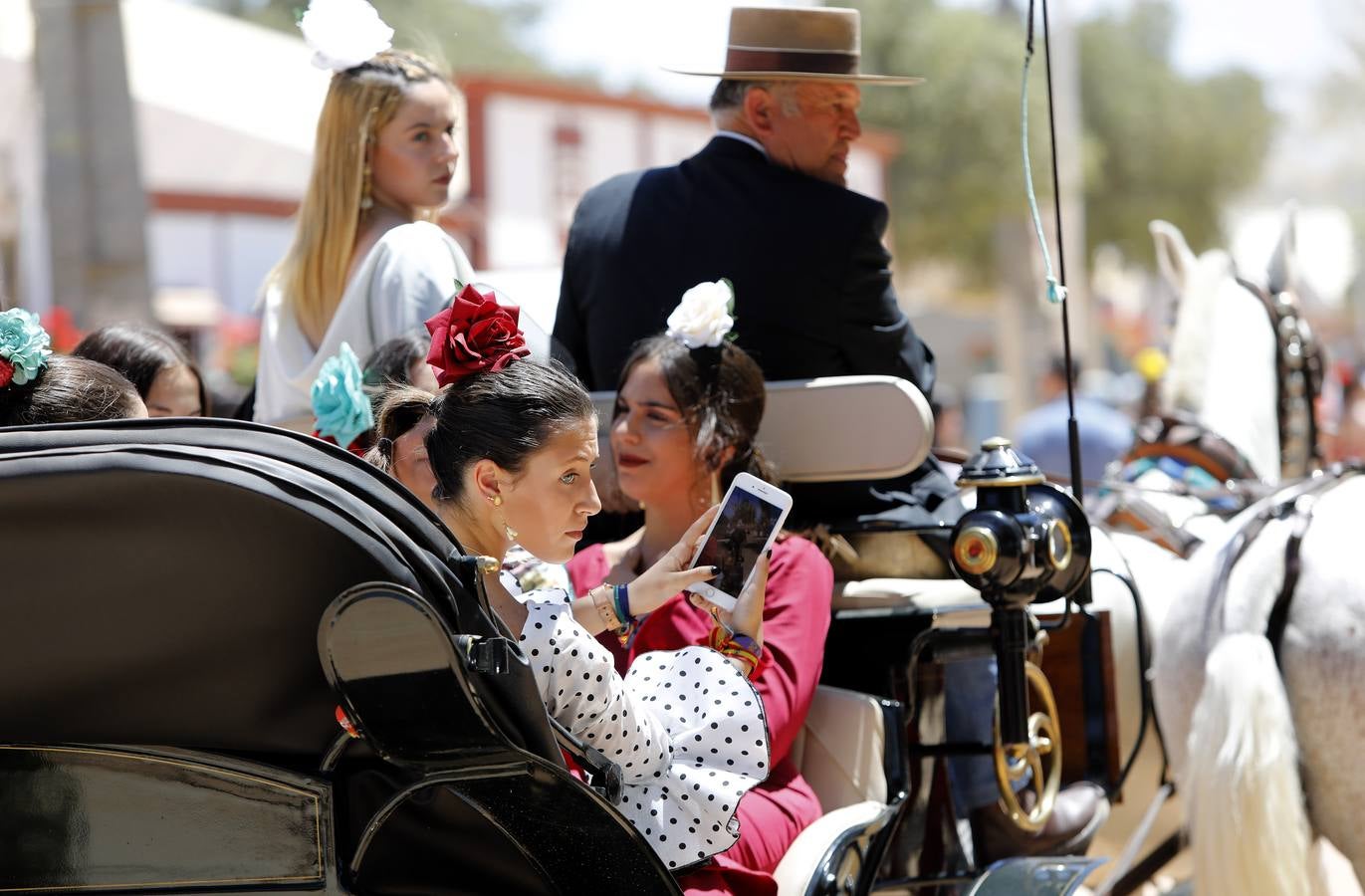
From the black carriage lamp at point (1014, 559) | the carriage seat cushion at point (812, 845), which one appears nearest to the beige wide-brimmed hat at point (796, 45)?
the black carriage lamp at point (1014, 559)


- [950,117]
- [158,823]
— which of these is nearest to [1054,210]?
[158,823]

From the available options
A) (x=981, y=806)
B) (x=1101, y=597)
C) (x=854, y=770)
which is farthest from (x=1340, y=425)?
(x=854, y=770)

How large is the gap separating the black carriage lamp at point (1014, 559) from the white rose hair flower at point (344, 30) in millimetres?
1510

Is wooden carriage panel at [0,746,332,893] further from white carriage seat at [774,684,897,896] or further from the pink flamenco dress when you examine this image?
white carriage seat at [774,684,897,896]

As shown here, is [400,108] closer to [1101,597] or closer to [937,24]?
[1101,597]

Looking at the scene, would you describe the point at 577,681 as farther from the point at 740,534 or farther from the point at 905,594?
the point at 905,594

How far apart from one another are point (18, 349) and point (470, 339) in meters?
0.69

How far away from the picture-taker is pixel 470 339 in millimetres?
2143

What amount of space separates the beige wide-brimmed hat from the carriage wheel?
4.57 ft

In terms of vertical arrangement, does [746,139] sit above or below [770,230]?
above

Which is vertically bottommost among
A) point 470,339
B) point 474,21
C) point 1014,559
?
point 1014,559

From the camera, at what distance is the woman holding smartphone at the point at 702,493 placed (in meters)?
2.63

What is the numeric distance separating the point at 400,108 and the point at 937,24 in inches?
898

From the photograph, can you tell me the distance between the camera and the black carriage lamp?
284 cm
